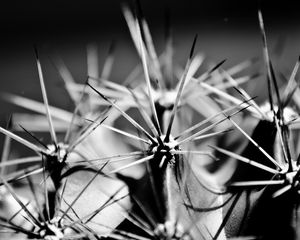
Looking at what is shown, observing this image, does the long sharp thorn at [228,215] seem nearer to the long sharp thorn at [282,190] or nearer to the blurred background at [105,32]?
the long sharp thorn at [282,190]

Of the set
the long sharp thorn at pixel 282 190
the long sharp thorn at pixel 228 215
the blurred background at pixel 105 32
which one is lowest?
the long sharp thorn at pixel 228 215

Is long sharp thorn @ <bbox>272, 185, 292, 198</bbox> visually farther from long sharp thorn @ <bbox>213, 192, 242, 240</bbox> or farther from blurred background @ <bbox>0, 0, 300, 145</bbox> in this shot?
blurred background @ <bbox>0, 0, 300, 145</bbox>

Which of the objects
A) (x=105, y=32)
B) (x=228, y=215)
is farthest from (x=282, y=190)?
(x=105, y=32)

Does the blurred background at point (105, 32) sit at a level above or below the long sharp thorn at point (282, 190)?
above

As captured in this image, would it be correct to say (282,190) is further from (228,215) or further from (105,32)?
(105,32)

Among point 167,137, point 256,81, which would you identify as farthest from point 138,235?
point 256,81

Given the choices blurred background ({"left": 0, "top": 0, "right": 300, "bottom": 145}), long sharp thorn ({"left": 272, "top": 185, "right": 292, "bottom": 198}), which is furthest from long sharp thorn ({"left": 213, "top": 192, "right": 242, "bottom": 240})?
blurred background ({"left": 0, "top": 0, "right": 300, "bottom": 145})

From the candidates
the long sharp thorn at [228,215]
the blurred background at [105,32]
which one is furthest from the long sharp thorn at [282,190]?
the blurred background at [105,32]

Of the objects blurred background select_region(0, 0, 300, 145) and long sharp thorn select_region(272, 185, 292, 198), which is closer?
long sharp thorn select_region(272, 185, 292, 198)

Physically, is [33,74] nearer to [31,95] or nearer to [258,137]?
[31,95]
